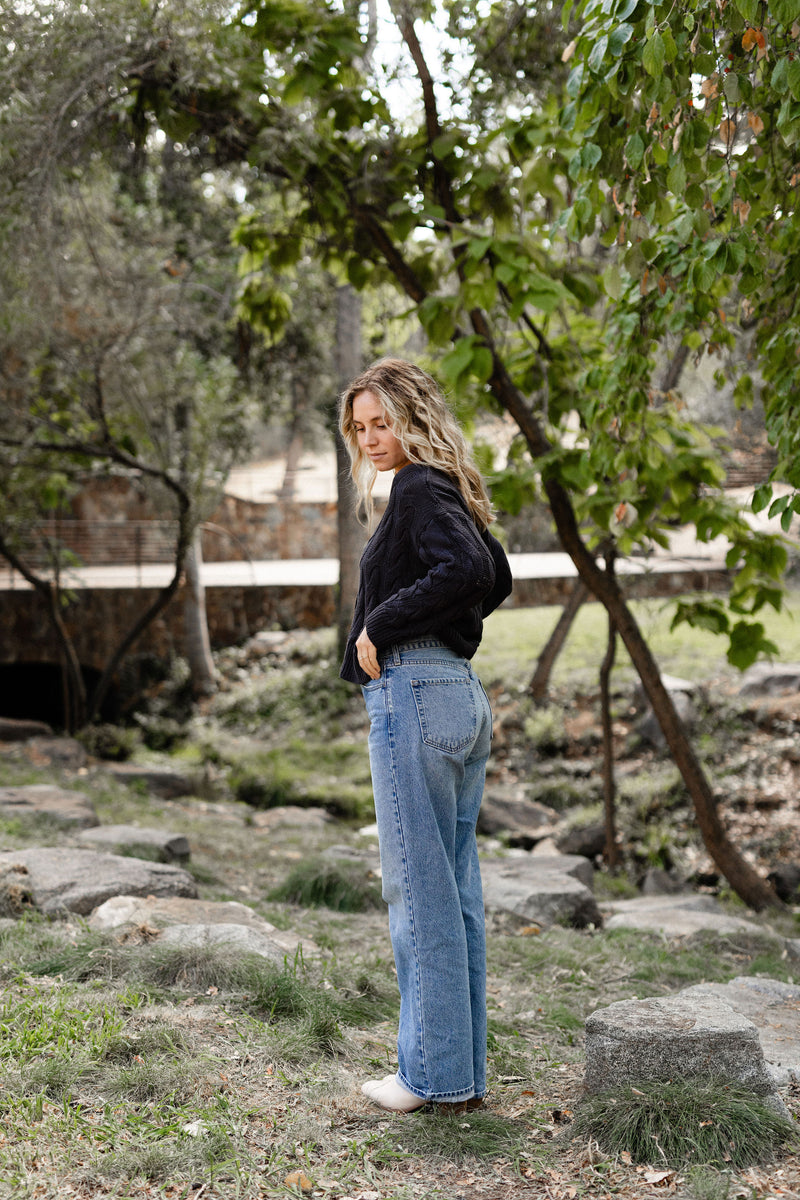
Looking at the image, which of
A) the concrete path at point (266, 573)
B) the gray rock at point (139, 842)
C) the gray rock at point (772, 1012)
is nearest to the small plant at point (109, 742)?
the concrete path at point (266, 573)

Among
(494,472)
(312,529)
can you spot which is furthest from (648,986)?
(312,529)

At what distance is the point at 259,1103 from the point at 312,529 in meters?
19.3

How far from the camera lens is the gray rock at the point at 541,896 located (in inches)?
198

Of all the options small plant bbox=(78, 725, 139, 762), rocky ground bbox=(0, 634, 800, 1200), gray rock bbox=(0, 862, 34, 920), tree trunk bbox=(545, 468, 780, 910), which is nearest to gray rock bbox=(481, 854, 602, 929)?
rocky ground bbox=(0, 634, 800, 1200)

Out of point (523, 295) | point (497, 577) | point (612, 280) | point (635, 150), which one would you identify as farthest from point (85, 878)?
point (635, 150)

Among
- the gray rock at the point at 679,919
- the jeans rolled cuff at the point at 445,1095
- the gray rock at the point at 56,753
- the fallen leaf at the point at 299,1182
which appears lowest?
the gray rock at the point at 56,753

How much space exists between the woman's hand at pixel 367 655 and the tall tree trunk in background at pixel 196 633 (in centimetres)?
1132

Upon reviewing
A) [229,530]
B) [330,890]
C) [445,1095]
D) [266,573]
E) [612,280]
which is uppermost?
[612,280]

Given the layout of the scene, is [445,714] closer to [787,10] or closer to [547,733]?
[787,10]

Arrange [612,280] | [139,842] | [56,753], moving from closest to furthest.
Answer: [612,280]
[139,842]
[56,753]

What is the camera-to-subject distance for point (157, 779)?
Answer: 31.9 ft

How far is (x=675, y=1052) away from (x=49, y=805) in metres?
5.09

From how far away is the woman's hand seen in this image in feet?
8.32

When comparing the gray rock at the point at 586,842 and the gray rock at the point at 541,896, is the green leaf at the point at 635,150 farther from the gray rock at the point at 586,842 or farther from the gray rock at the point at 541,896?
the gray rock at the point at 586,842
